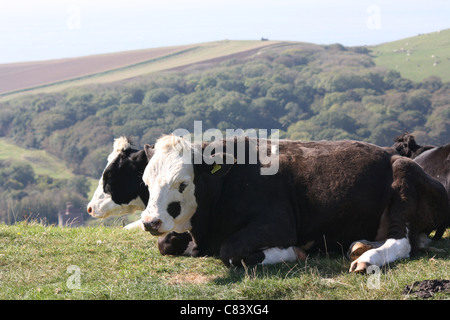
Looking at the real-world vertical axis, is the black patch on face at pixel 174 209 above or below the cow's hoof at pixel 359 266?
above

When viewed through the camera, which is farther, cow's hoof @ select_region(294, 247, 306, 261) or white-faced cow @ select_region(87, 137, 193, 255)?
white-faced cow @ select_region(87, 137, 193, 255)

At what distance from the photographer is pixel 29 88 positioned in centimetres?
16500

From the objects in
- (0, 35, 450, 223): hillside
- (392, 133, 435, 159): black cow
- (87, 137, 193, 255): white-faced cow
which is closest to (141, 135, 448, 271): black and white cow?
(87, 137, 193, 255): white-faced cow

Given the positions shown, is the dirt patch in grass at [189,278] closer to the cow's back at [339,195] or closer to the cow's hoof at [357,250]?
the cow's back at [339,195]

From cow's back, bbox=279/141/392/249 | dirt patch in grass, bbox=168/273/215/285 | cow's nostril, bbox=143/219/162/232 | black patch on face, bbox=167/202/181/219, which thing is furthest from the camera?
cow's back, bbox=279/141/392/249

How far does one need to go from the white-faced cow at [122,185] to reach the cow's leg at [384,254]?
4295 mm

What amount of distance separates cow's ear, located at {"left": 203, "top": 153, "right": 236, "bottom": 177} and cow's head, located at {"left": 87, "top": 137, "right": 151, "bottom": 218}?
241cm

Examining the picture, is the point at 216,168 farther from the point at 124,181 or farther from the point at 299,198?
the point at 124,181

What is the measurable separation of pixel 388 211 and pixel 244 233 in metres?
2.24

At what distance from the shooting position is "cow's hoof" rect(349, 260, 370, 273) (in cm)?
807

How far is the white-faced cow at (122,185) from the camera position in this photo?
11.2 m

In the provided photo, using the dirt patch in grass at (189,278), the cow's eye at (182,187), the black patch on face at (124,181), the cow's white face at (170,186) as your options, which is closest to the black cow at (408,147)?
the black patch on face at (124,181)

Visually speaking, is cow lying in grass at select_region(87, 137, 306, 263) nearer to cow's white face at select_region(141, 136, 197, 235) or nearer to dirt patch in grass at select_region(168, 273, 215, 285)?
cow's white face at select_region(141, 136, 197, 235)
